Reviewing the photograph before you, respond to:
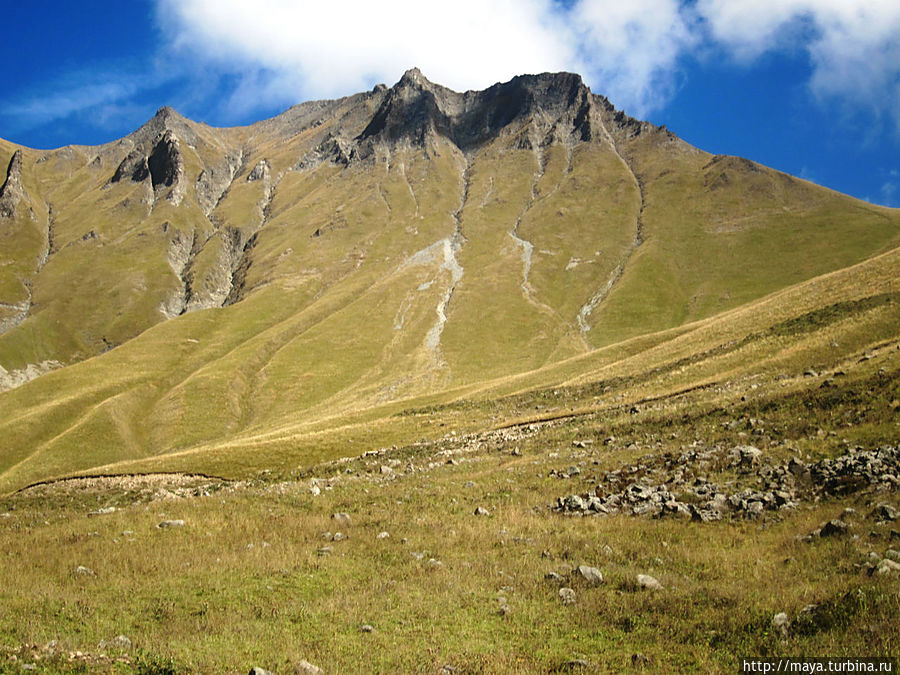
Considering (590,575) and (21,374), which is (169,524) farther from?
(21,374)

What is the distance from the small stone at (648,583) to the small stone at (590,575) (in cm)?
101

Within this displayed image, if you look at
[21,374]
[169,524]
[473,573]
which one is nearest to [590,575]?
[473,573]

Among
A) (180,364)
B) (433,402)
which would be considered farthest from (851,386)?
(180,364)

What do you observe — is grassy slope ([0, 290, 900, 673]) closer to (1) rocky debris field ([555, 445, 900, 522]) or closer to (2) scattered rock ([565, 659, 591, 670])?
(2) scattered rock ([565, 659, 591, 670])

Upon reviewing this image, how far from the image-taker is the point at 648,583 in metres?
13.2

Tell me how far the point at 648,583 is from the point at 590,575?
1501 millimetres

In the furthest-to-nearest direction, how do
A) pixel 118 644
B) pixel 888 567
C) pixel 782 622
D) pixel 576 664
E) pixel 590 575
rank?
pixel 590 575, pixel 888 567, pixel 118 644, pixel 782 622, pixel 576 664

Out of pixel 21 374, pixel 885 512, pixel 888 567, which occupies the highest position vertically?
pixel 21 374

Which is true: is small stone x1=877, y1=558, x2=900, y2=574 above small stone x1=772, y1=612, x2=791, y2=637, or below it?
above

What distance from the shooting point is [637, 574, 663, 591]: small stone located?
13.1 metres

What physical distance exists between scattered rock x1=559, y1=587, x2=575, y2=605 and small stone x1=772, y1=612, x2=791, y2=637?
428cm

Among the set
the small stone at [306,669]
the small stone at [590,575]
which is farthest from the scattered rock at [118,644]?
A: the small stone at [590,575]

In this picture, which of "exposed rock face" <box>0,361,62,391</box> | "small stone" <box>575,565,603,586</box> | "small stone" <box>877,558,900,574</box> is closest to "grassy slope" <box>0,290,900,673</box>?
"small stone" <box>877,558,900,574</box>

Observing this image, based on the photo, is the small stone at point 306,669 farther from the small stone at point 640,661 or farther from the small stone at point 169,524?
the small stone at point 169,524
